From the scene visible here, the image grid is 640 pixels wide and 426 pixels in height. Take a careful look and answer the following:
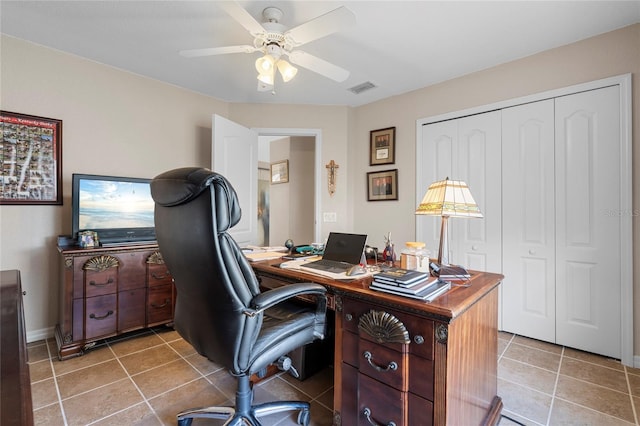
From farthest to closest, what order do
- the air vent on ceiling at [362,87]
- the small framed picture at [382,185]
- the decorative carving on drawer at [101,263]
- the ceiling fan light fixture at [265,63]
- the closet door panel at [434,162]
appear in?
the small framed picture at [382,185] < the air vent on ceiling at [362,87] < the closet door panel at [434,162] < the decorative carving on drawer at [101,263] < the ceiling fan light fixture at [265,63]

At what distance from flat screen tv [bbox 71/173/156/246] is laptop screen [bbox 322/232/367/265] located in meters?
1.95

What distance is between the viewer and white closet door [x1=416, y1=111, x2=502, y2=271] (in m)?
2.70

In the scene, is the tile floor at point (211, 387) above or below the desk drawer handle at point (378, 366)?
below

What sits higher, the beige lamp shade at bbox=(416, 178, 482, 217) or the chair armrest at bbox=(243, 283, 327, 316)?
the beige lamp shade at bbox=(416, 178, 482, 217)

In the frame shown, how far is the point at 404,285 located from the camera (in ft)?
3.74

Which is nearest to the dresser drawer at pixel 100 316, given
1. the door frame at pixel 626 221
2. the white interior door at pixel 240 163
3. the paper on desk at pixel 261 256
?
the white interior door at pixel 240 163

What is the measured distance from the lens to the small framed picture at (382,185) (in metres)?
3.37

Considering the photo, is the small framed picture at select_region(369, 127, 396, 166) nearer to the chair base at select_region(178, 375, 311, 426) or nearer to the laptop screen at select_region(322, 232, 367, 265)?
the laptop screen at select_region(322, 232, 367, 265)

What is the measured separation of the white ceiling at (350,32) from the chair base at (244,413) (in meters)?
2.32

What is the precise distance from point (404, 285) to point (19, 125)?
3.23m

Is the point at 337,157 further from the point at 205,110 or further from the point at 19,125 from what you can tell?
the point at 19,125

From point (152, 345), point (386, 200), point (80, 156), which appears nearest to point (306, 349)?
point (152, 345)

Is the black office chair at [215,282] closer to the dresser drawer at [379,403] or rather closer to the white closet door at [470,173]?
the dresser drawer at [379,403]

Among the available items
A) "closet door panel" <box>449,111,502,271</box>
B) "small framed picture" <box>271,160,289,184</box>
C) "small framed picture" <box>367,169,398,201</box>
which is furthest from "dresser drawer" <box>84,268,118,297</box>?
"closet door panel" <box>449,111,502,271</box>
